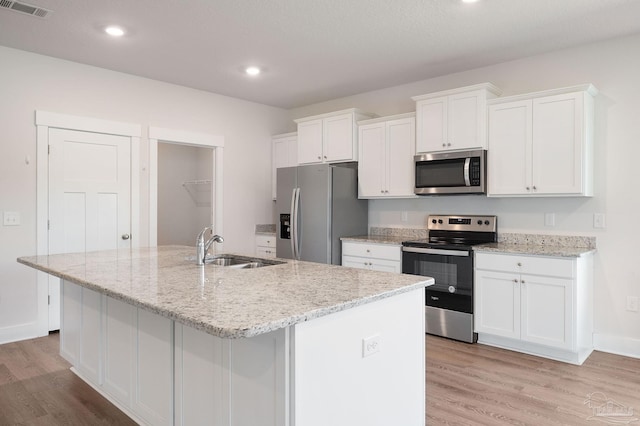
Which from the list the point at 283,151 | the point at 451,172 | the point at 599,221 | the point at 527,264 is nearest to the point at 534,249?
the point at 527,264

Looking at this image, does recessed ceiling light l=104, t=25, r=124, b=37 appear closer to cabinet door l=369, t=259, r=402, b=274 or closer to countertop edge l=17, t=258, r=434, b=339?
countertop edge l=17, t=258, r=434, b=339

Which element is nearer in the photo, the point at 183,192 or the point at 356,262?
the point at 356,262

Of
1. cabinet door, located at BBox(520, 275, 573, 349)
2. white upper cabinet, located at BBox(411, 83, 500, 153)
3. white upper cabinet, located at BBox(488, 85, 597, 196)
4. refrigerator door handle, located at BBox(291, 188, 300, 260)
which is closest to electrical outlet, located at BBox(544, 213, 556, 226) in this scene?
white upper cabinet, located at BBox(488, 85, 597, 196)

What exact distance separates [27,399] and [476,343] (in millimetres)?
3341

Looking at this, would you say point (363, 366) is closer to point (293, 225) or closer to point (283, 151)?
point (293, 225)

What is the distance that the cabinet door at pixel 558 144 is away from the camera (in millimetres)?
3377

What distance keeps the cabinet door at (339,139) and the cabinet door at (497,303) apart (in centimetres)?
196

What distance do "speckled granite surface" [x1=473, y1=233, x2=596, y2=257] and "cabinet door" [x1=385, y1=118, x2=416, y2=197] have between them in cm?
99

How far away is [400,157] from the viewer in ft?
14.6

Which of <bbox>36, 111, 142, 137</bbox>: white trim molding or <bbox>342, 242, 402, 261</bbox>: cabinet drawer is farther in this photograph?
<bbox>342, 242, 402, 261</bbox>: cabinet drawer

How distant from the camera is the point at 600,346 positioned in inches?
141

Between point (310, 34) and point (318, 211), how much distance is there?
1.81m

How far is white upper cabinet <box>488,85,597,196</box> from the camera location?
3381mm

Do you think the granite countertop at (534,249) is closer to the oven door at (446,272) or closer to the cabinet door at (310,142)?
the oven door at (446,272)
